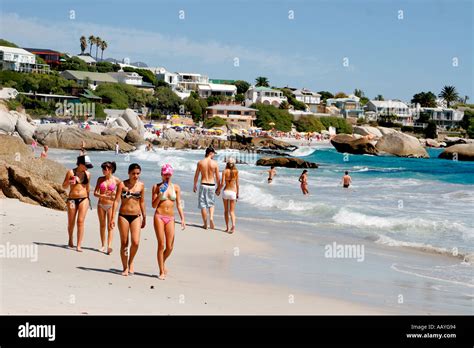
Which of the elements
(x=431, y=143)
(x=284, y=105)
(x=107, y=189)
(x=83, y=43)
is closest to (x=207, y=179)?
(x=107, y=189)

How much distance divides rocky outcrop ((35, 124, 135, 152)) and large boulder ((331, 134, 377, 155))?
27095 millimetres

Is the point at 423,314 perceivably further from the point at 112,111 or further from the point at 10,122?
the point at 112,111

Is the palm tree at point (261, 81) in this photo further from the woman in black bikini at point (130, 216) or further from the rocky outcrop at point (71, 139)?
the woman in black bikini at point (130, 216)

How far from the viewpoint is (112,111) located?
A: 93.0 metres

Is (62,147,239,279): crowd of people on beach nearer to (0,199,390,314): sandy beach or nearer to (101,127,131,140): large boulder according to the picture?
(0,199,390,314): sandy beach

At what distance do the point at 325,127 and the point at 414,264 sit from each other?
4352 inches

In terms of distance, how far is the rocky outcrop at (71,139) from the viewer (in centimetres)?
5160

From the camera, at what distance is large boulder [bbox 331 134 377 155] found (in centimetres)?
6994

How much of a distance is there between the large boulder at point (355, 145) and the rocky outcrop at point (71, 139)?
27.1 metres

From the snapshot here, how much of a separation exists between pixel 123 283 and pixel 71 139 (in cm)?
4544

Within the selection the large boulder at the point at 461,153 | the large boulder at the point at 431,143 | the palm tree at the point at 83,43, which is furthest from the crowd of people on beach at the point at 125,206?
the palm tree at the point at 83,43

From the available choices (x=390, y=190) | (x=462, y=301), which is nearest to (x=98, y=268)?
(x=462, y=301)

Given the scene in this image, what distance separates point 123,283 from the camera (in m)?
8.17

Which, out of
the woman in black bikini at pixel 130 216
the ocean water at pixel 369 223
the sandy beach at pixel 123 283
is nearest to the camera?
the sandy beach at pixel 123 283
